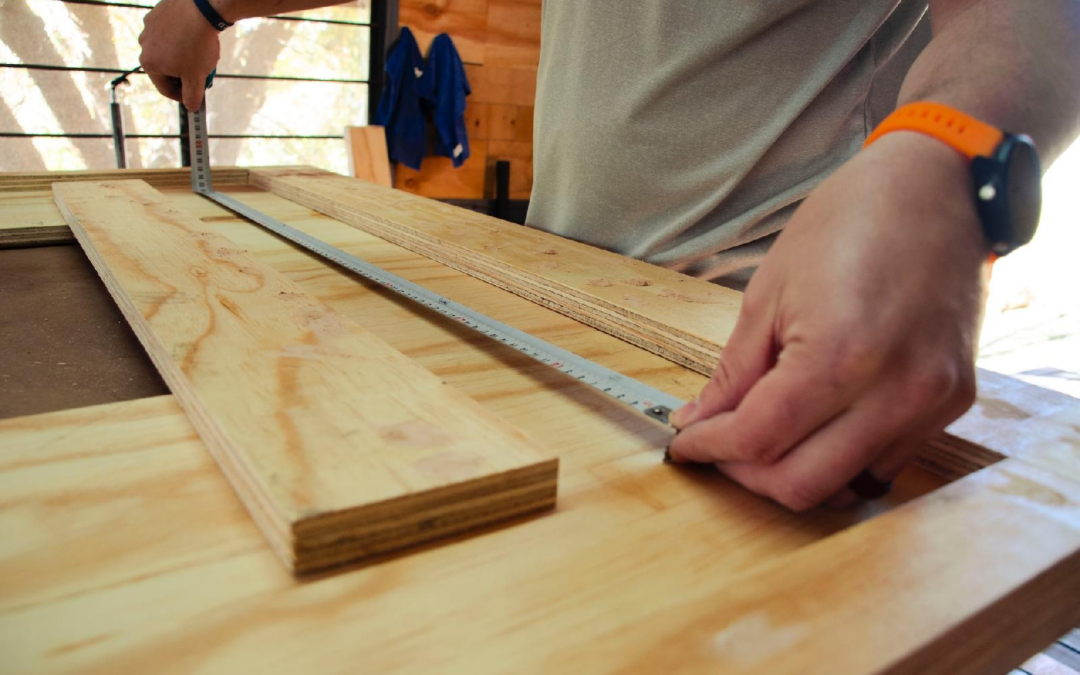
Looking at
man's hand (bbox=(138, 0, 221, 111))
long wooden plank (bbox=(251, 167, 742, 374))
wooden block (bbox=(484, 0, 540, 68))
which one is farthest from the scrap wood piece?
wooden block (bbox=(484, 0, 540, 68))

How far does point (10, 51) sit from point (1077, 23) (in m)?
4.63

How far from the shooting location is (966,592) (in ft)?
1.63

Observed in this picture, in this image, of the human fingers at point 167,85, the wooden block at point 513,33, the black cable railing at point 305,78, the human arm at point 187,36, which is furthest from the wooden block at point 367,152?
the human arm at point 187,36

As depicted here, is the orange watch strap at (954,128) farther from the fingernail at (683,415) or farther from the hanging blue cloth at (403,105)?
the hanging blue cloth at (403,105)

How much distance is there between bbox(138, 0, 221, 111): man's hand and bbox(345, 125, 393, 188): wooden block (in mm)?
2810

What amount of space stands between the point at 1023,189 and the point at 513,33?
17.0 feet

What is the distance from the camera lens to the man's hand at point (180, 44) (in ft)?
5.25

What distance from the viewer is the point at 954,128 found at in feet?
1.93

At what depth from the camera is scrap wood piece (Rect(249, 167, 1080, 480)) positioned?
0.75m

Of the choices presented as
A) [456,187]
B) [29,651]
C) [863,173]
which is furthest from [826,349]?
[456,187]

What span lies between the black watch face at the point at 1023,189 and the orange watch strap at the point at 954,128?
0.06ft

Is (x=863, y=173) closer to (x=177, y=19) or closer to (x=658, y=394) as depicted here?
(x=658, y=394)

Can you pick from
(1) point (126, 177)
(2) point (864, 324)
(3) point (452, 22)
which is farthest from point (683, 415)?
(3) point (452, 22)

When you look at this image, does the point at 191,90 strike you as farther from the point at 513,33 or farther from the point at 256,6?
the point at 513,33
